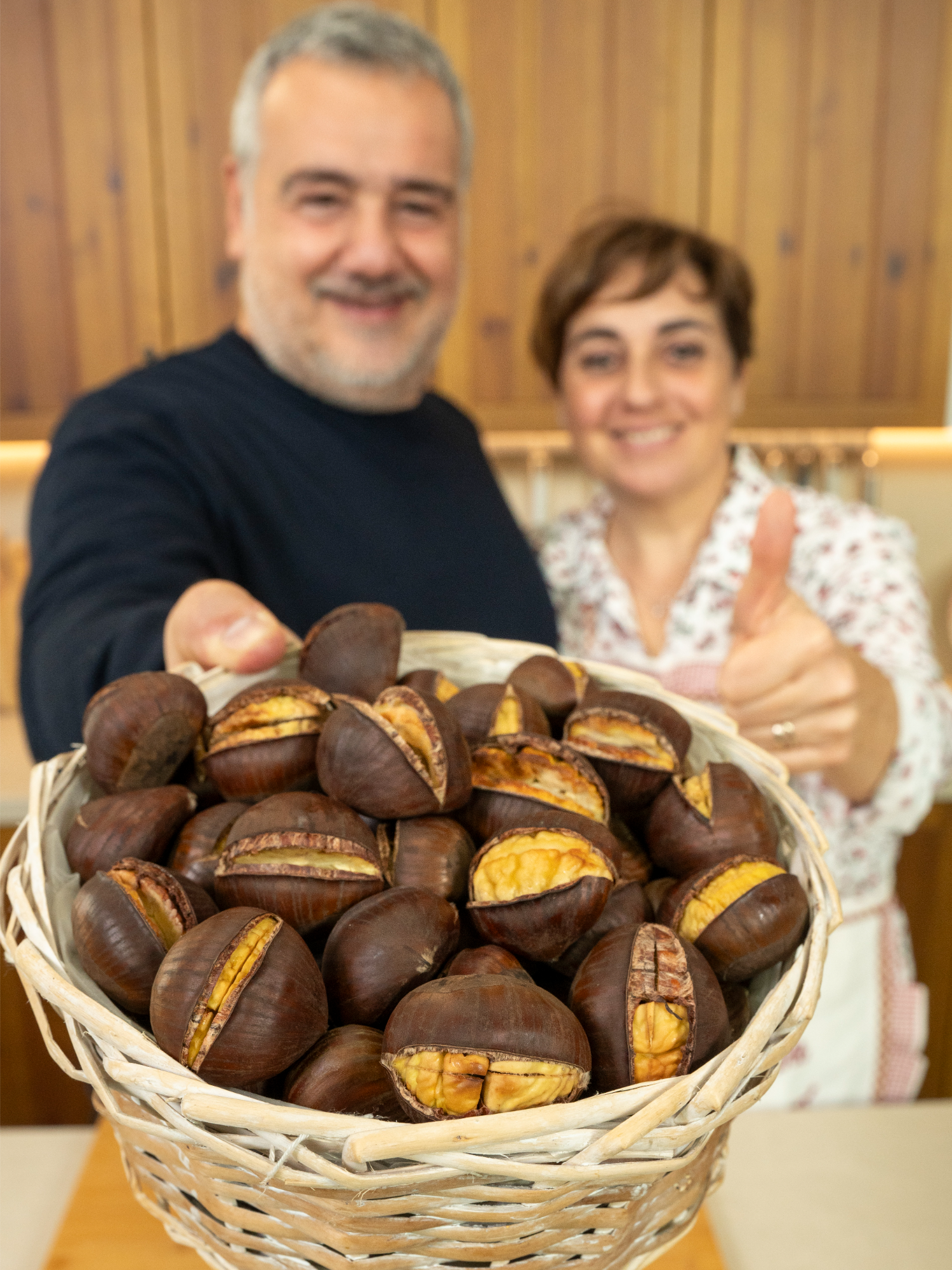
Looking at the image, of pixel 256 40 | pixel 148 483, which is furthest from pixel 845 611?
pixel 256 40

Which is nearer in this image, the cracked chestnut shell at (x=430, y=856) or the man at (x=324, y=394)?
the cracked chestnut shell at (x=430, y=856)

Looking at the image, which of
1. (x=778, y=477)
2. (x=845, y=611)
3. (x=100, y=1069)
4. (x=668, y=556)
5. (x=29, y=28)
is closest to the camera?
(x=100, y=1069)

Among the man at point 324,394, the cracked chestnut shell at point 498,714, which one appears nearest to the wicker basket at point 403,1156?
the cracked chestnut shell at point 498,714

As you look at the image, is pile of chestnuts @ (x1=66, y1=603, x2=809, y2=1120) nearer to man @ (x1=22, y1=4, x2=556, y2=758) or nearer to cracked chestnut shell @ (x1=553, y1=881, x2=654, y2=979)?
cracked chestnut shell @ (x1=553, y1=881, x2=654, y2=979)

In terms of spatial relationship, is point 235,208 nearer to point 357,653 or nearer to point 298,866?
point 357,653

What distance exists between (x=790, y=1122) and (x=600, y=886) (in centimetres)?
49

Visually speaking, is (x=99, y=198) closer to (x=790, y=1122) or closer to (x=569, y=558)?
(x=569, y=558)

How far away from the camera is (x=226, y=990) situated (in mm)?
467

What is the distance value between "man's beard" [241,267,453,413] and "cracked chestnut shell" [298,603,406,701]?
2.81 ft

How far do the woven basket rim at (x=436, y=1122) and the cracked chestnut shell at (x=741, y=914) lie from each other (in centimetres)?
2

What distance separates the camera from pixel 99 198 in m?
2.15

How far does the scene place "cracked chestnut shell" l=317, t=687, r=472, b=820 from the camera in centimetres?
58

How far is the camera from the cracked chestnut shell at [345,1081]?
0.46m

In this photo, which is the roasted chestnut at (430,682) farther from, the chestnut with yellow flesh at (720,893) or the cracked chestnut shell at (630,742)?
the chestnut with yellow flesh at (720,893)
